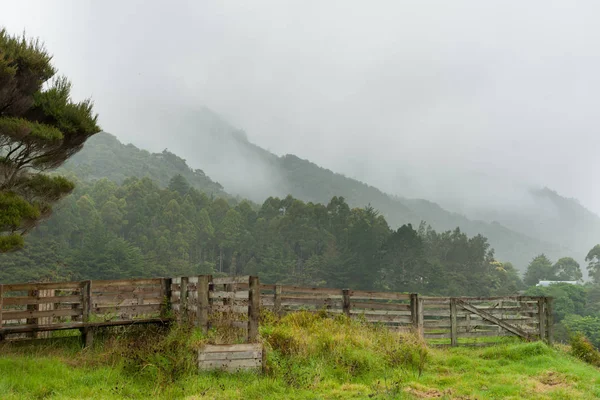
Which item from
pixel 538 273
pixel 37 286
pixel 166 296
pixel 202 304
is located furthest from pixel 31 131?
pixel 538 273

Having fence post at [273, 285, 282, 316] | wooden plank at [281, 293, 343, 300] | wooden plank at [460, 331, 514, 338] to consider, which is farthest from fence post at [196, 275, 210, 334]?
wooden plank at [460, 331, 514, 338]

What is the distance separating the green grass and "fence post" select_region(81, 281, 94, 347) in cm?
25

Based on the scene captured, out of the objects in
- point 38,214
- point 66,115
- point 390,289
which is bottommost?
point 390,289

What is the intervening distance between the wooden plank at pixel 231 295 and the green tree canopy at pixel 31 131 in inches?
227

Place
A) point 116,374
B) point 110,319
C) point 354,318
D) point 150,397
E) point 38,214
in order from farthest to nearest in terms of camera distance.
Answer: point 354,318, point 38,214, point 110,319, point 116,374, point 150,397

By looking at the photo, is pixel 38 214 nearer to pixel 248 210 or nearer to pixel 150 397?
pixel 150 397

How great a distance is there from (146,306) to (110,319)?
90 centimetres

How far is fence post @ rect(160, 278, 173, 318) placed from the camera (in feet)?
43.8

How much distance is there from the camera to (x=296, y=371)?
9547mm

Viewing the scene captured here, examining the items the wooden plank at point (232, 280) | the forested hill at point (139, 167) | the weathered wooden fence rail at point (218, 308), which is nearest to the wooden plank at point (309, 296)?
the weathered wooden fence rail at point (218, 308)

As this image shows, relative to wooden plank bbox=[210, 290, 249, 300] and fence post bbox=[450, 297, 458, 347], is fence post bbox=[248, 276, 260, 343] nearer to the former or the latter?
wooden plank bbox=[210, 290, 249, 300]

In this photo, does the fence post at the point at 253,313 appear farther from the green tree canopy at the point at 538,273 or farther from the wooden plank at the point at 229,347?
the green tree canopy at the point at 538,273

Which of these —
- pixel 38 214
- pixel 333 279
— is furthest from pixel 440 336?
pixel 333 279

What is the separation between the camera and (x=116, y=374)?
30.3 ft
